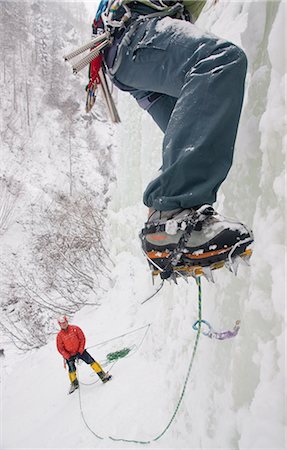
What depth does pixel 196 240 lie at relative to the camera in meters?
0.85

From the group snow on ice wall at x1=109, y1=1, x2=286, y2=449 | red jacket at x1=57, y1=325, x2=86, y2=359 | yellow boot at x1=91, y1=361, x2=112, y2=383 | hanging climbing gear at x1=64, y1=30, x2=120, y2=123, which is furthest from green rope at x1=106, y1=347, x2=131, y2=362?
hanging climbing gear at x1=64, y1=30, x2=120, y2=123

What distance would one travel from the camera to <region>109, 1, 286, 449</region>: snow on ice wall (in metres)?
1.04

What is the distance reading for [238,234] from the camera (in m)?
0.84

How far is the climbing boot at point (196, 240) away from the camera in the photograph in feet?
2.75

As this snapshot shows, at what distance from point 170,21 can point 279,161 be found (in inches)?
21.8

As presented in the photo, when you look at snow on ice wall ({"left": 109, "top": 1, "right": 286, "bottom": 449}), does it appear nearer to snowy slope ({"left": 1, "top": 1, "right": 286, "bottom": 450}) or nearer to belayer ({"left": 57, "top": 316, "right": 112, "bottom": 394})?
snowy slope ({"left": 1, "top": 1, "right": 286, "bottom": 450})

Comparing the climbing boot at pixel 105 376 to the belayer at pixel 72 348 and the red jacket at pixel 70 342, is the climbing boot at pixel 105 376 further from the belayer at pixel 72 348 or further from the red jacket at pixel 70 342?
the red jacket at pixel 70 342

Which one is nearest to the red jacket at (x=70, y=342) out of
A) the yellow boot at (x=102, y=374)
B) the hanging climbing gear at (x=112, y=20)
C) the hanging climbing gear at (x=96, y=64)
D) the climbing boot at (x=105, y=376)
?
the yellow boot at (x=102, y=374)

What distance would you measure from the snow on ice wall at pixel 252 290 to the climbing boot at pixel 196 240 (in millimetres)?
260

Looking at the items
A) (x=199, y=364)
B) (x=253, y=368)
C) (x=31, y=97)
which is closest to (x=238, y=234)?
(x=253, y=368)

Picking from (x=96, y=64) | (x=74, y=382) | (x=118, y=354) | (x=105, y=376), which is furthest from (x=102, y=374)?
(x=96, y=64)

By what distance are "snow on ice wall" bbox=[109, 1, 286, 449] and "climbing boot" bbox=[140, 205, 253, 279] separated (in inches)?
10.2

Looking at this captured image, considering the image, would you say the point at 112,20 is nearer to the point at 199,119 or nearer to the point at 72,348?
the point at 199,119

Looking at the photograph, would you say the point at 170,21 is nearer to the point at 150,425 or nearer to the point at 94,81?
the point at 94,81
